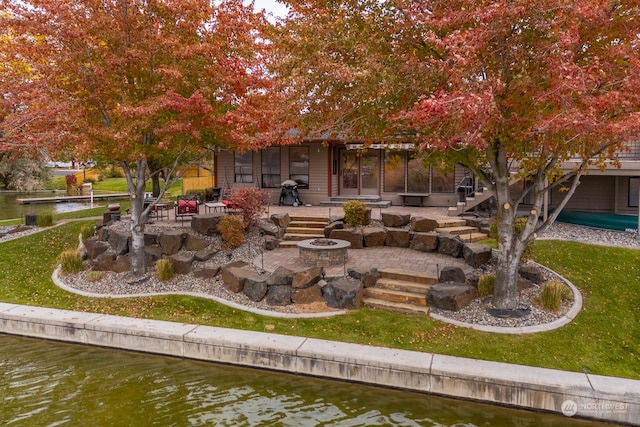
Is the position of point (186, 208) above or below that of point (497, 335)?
above

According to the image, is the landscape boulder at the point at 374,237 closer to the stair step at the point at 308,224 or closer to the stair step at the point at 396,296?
the stair step at the point at 308,224

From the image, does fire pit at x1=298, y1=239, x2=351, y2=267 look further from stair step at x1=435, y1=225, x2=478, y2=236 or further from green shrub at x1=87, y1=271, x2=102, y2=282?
green shrub at x1=87, y1=271, x2=102, y2=282

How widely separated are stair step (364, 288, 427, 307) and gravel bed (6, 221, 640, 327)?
1.23ft

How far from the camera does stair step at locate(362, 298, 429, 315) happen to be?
28.2 feet

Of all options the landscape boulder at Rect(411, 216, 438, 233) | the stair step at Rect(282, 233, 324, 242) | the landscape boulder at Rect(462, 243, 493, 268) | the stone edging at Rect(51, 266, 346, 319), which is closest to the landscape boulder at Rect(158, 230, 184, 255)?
the stone edging at Rect(51, 266, 346, 319)

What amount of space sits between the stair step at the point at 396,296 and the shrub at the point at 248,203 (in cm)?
501

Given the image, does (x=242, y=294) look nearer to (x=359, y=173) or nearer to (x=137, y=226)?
(x=137, y=226)

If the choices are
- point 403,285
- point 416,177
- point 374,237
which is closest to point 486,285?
point 403,285

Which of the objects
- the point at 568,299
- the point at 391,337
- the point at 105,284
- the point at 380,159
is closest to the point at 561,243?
the point at 568,299

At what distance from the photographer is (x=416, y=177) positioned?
19125 mm

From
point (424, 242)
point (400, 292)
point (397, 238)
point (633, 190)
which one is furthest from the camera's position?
point (633, 190)

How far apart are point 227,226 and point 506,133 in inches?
296

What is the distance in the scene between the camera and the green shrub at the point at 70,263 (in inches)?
447

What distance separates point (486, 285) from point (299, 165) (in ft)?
40.7
